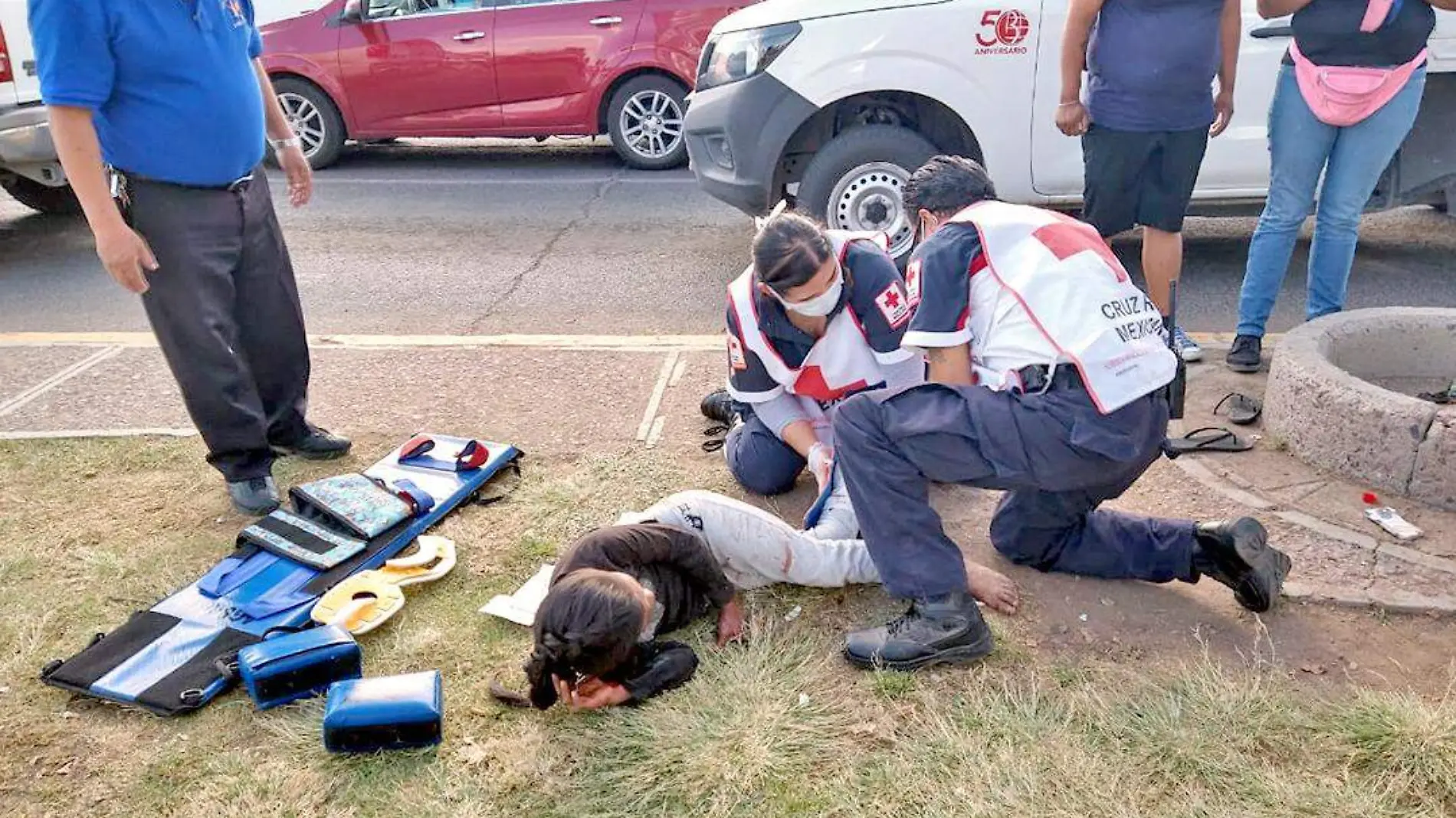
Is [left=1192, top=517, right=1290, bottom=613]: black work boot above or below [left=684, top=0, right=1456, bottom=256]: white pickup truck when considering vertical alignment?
below

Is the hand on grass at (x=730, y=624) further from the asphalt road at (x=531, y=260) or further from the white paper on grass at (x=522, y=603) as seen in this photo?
the asphalt road at (x=531, y=260)

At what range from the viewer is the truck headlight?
5590 mm

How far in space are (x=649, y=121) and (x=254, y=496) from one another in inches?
223

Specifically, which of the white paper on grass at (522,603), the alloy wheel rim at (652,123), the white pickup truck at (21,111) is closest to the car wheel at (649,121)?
the alloy wheel rim at (652,123)

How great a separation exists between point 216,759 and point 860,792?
4.64 ft

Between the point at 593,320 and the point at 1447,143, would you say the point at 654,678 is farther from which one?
the point at 1447,143

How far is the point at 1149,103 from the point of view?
4148 millimetres

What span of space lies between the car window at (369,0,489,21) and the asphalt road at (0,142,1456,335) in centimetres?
126

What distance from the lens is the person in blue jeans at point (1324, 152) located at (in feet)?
13.1

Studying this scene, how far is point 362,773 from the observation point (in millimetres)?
2541

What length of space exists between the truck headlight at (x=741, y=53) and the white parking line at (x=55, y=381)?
3060mm

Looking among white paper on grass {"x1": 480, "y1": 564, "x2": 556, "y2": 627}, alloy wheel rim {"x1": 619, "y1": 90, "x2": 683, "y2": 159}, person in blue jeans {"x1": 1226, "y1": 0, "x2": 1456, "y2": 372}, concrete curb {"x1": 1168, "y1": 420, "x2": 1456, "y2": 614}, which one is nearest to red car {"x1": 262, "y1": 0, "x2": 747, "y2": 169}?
alloy wheel rim {"x1": 619, "y1": 90, "x2": 683, "y2": 159}

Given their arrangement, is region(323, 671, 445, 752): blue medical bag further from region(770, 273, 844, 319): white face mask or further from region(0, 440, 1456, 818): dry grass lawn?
region(770, 273, 844, 319): white face mask

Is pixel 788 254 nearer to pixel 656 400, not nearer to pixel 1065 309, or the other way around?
pixel 1065 309
